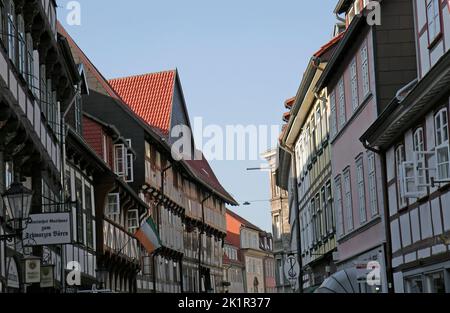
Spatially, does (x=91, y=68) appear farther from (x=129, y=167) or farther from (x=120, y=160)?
(x=120, y=160)

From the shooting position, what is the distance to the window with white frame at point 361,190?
26.1 metres

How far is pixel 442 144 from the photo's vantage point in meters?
17.1

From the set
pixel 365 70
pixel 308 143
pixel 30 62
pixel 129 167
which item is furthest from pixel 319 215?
pixel 30 62

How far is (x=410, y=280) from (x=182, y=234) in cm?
4119

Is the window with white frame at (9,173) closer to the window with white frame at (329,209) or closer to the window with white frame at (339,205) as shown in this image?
the window with white frame at (339,205)

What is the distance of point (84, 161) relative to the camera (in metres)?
35.0

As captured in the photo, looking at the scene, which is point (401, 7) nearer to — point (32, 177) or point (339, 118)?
point (339, 118)

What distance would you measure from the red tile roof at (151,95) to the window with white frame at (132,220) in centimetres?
1831

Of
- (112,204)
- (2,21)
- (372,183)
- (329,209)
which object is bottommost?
(372,183)

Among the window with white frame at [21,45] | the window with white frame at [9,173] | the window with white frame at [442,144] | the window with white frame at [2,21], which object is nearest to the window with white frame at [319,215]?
the window with white frame at [21,45]

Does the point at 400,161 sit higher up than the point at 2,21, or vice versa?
the point at 2,21

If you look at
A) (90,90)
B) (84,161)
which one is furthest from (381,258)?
(90,90)

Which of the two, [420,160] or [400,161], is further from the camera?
[400,161]

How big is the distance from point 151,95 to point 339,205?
3776cm
